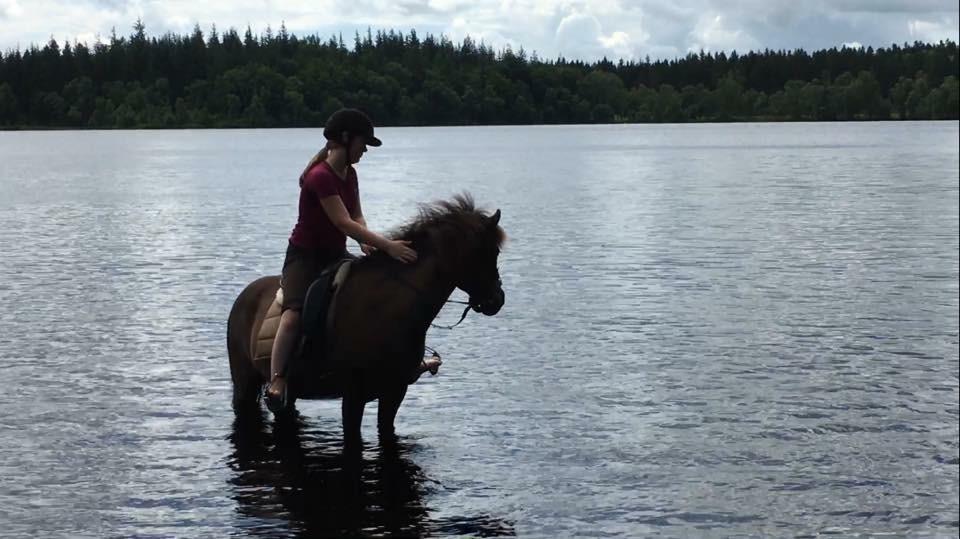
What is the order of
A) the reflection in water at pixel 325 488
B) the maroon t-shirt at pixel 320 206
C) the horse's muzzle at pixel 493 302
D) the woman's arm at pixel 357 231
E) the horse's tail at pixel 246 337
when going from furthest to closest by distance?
the horse's tail at pixel 246 337, the horse's muzzle at pixel 493 302, the maroon t-shirt at pixel 320 206, the woman's arm at pixel 357 231, the reflection in water at pixel 325 488

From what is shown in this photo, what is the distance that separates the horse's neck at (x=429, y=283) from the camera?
38.9ft

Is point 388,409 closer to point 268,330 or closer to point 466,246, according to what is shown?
point 268,330

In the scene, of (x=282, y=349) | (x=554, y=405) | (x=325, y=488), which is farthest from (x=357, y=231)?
(x=554, y=405)

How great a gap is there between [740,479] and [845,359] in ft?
22.0

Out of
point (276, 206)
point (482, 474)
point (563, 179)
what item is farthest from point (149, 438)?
point (563, 179)

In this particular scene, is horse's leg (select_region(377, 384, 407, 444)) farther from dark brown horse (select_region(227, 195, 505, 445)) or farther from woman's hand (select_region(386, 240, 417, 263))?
woman's hand (select_region(386, 240, 417, 263))

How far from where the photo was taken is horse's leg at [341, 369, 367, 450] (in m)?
12.0

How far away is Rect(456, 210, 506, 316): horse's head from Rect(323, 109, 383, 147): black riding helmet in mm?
1180

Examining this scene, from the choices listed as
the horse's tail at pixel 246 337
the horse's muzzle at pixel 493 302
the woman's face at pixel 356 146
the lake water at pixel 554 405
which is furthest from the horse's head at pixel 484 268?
the horse's tail at pixel 246 337

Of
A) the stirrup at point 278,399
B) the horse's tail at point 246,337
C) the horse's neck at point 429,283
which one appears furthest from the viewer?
the horse's tail at point 246,337

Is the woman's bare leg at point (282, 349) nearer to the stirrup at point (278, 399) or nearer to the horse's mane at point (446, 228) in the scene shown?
the stirrup at point (278, 399)

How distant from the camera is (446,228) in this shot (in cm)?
1196

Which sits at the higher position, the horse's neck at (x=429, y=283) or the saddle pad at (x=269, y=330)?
the horse's neck at (x=429, y=283)

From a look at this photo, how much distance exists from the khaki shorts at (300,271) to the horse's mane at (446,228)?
42 centimetres
